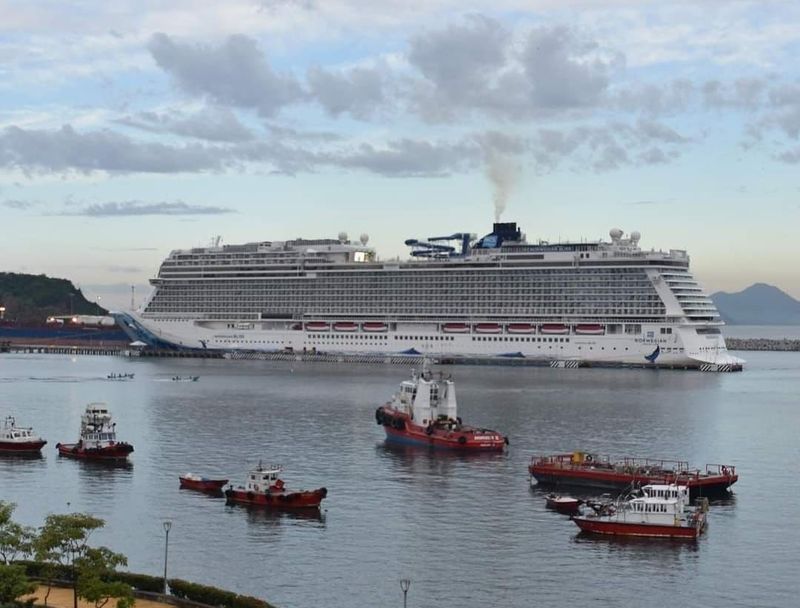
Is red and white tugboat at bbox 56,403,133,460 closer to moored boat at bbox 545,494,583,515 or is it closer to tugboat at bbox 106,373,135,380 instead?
moored boat at bbox 545,494,583,515

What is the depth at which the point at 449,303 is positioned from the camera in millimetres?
147875

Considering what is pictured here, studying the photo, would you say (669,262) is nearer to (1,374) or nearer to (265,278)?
(265,278)

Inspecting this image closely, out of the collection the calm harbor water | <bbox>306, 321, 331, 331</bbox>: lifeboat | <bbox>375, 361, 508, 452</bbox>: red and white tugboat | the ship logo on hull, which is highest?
<bbox>306, 321, 331, 331</bbox>: lifeboat

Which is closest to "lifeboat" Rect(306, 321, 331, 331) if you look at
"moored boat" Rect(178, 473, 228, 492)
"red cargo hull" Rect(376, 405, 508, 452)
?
"red cargo hull" Rect(376, 405, 508, 452)

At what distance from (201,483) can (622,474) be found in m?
18.6

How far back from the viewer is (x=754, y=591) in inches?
1484

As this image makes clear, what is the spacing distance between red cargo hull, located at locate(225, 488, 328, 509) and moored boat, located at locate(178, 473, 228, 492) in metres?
2.36

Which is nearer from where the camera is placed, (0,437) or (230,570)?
(230,570)

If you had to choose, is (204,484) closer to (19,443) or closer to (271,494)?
(271,494)

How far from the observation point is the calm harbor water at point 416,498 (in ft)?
126

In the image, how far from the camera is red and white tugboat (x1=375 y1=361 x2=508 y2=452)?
6488 cm

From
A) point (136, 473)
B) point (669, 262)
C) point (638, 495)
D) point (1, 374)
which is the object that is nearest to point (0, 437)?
point (136, 473)

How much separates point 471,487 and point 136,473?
16209 mm

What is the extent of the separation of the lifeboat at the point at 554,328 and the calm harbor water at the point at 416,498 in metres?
35.8
